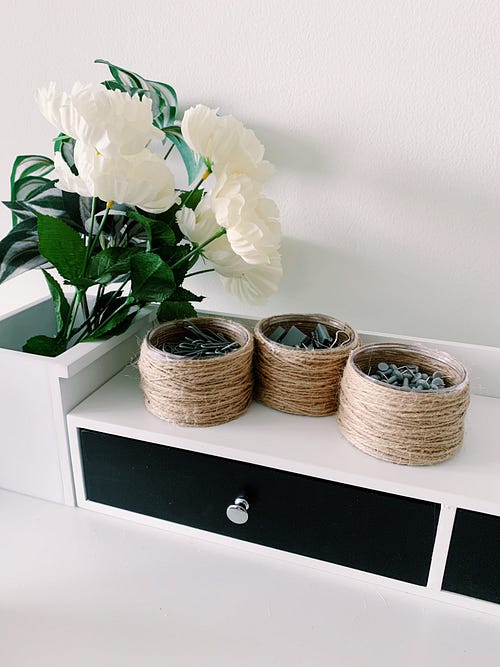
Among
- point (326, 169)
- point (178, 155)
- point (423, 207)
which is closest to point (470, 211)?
point (423, 207)

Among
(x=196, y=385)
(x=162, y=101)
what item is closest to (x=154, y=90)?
(x=162, y=101)

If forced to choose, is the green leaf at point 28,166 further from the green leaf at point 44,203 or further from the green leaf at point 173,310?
the green leaf at point 173,310

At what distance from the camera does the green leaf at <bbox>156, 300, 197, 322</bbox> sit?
68cm

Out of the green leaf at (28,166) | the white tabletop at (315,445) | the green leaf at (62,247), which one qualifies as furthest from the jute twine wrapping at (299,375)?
the green leaf at (28,166)

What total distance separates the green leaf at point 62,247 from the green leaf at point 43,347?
0.29 ft

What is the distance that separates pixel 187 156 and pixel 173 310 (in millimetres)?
216

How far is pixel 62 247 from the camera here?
1.99ft

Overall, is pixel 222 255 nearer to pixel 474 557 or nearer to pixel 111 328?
pixel 111 328

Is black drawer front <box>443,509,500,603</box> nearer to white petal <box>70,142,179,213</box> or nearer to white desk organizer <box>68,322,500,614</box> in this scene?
white desk organizer <box>68,322,500,614</box>

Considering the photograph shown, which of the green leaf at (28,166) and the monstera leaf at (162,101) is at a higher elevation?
the monstera leaf at (162,101)

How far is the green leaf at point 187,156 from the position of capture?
2.35 feet

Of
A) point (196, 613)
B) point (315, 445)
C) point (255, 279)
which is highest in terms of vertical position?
point (255, 279)

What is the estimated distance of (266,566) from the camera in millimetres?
580

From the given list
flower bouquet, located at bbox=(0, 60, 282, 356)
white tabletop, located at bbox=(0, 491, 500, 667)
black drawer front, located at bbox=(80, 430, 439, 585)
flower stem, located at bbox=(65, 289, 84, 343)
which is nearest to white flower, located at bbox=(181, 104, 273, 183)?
flower bouquet, located at bbox=(0, 60, 282, 356)
